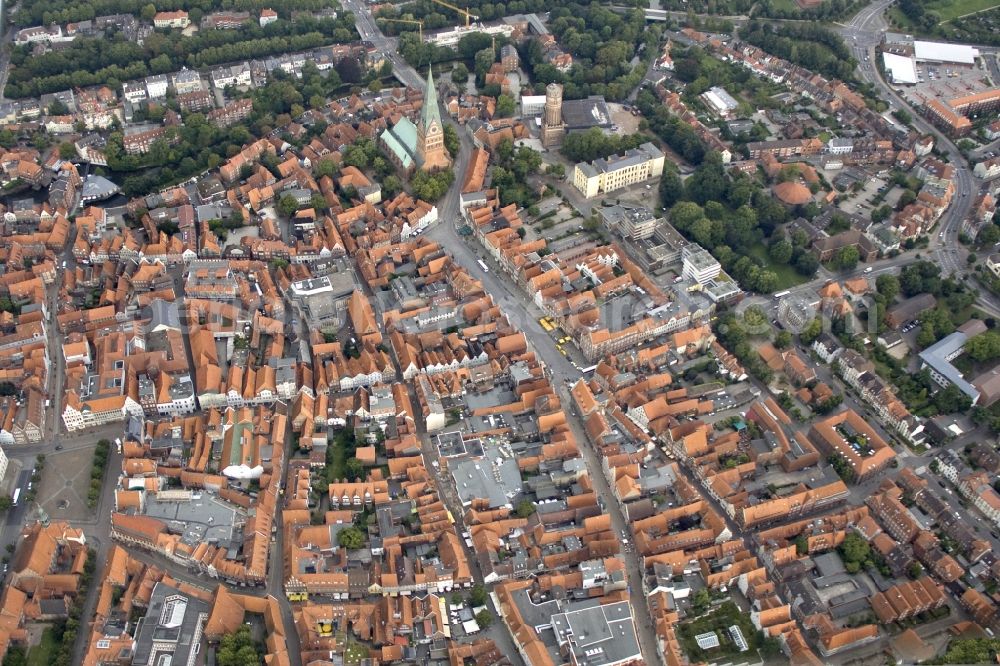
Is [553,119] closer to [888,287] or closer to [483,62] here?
[483,62]

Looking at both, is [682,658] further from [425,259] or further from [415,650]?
[425,259]

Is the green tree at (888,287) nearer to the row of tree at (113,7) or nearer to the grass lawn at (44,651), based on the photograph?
the grass lawn at (44,651)

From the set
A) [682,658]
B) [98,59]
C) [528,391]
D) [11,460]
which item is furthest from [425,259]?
[98,59]

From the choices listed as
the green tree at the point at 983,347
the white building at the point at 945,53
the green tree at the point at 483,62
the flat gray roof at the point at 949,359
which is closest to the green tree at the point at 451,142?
the green tree at the point at 483,62

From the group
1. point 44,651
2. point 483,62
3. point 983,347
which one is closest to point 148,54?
point 483,62

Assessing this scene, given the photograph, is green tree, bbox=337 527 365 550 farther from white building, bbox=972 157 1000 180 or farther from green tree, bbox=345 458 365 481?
white building, bbox=972 157 1000 180

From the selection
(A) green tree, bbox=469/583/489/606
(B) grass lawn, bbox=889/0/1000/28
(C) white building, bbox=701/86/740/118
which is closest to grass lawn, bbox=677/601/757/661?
(A) green tree, bbox=469/583/489/606
